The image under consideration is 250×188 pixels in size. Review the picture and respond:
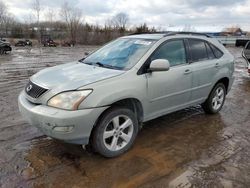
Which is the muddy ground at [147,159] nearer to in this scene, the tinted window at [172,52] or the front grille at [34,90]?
the front grille at [34,90]

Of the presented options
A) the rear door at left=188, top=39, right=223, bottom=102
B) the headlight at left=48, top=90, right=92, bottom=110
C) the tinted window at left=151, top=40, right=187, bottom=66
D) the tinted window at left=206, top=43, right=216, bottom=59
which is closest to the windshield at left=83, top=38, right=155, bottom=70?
the tinted window at left=151, top=40, right=187, bottom=66

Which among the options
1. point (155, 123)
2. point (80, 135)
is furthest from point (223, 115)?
point (80, 135)

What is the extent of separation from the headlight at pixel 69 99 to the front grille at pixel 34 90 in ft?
0.83

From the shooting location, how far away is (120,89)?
3.50m

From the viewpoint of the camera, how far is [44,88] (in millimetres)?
3391

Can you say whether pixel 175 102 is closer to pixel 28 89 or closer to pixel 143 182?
pixel 143 182

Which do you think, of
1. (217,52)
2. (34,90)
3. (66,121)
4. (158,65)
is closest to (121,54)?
(158,65)

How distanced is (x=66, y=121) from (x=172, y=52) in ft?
7.44

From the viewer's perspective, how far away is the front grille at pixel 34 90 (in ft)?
11.2

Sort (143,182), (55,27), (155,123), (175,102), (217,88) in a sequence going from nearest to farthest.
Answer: (143,182) < (175,102) < (155,123) < (217,88) < (55,27)

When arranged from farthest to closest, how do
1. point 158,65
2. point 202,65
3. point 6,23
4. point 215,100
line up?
point 6,23 → point 215,100 → point 202,65 → point 158,65

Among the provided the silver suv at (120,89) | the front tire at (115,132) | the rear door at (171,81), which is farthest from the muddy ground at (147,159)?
the rear door at (171,81)

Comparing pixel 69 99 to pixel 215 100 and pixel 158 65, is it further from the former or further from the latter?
pixel 215 100

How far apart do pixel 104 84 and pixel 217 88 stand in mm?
3053
